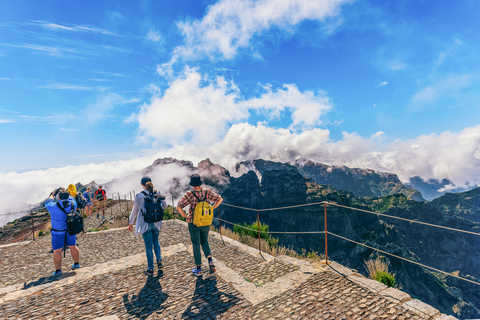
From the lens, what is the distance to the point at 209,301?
453 cm

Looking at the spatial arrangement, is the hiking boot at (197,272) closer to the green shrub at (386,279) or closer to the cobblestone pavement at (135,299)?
the cobblestone pavement at (135,299)

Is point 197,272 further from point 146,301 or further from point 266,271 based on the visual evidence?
point 266,271

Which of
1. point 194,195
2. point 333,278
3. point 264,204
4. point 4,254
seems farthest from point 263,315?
point 264,204

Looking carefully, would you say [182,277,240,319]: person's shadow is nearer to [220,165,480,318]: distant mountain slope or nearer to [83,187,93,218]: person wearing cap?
[83,187,93,218]: person wearing cap

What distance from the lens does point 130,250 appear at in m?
8.59

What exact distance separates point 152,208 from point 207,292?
2263 millimetres

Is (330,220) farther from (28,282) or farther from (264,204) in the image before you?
(28,282)

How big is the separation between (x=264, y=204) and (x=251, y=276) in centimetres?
17078

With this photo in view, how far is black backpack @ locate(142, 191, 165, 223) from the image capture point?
5750 millimetres

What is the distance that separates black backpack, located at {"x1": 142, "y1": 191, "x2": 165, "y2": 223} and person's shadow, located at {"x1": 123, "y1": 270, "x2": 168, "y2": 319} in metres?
1.40

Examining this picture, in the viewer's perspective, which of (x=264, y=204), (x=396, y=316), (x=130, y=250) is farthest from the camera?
(x=264, y=204)

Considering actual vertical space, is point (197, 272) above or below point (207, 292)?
above

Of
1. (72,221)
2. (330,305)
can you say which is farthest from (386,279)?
(72,221)

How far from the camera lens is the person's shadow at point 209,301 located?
13.7 feet
